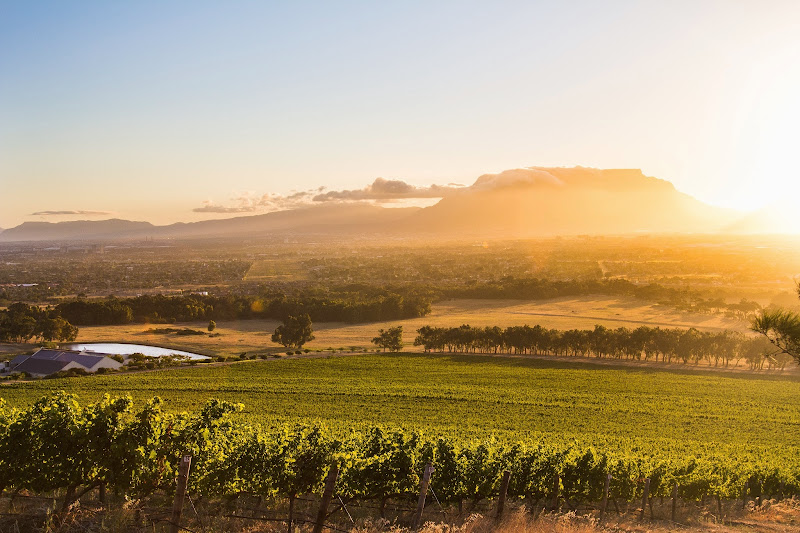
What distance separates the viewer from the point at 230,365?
64188mm

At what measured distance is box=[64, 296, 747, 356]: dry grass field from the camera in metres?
82.9

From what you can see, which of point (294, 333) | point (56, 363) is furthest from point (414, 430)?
point (294, 333)

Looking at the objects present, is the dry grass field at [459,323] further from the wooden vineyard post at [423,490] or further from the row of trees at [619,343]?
the wooden vineyard post at [423,490]

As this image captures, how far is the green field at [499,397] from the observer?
38531mm

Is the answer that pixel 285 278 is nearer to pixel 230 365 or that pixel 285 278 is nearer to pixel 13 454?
pixel 230 365

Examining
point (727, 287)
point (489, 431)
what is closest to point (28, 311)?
point (489, 431)

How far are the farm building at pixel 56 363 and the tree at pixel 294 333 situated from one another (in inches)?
907

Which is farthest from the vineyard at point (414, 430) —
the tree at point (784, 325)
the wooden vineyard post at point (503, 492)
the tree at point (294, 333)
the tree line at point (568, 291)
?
the tree line at point (568, 291)

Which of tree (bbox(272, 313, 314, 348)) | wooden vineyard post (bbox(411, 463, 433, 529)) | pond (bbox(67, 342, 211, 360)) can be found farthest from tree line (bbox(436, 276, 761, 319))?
wooden vineyard post (bbox(411, 463, 433, 529))

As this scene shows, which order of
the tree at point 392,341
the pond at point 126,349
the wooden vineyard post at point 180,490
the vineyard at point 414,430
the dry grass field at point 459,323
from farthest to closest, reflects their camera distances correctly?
the dry grass field at point 459,323, the tree at point 392,341, the pond at point 126,349, the vineyard at point 414,430, the wooden vineyard post at point 180,490

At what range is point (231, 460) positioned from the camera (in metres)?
16.5

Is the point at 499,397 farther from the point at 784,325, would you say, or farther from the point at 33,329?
the point at 33,329

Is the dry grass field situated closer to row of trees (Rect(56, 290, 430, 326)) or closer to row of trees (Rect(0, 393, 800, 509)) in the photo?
row of trees (Rect(56, 290, 430, 326))

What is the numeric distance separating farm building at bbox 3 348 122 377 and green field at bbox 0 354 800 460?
500 centimetres
